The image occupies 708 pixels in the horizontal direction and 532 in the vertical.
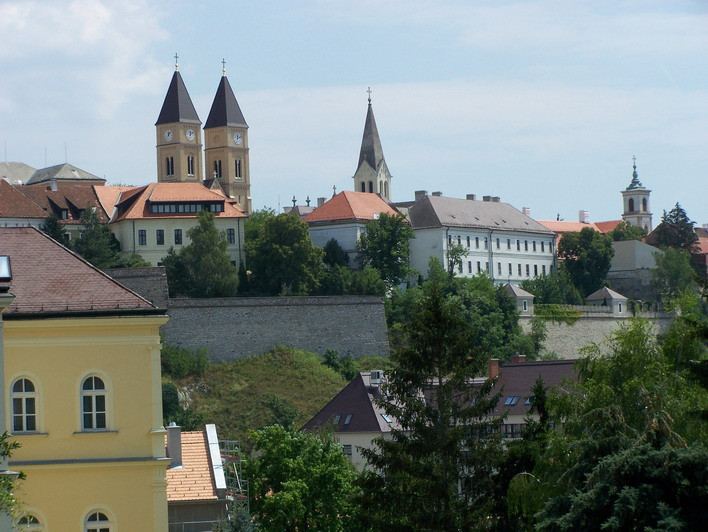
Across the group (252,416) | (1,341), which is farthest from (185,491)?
(252,416)

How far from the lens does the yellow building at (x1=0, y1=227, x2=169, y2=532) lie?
981 inches

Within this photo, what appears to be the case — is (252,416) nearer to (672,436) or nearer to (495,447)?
(495,447)

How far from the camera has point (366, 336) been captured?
87125 mm

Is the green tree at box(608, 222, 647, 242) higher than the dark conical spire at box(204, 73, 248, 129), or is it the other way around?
the dark conical spire at box(204, 73, 248, 129)

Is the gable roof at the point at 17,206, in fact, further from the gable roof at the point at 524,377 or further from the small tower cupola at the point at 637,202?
the small tower cupola at the point at 637,202

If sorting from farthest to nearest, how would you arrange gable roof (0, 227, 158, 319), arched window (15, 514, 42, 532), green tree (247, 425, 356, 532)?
green tree (247, 425, 356, 532) → gable roof (0, 227, 158, 319) → arched window (15, 514, 42, 532)

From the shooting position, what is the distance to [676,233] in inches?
4963

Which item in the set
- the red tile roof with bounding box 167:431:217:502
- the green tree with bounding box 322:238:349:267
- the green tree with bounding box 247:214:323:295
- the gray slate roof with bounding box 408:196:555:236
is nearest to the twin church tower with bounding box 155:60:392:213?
the gray slate roof with bounding box 408:196:555:236

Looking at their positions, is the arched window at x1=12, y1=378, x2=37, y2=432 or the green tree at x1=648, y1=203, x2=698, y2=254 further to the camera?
the green tree at x1=648, y1=203, x2=698, y2=254

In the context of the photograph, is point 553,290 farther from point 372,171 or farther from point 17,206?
point 17,206

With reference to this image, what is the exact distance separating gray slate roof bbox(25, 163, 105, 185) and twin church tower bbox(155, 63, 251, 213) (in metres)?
6.83

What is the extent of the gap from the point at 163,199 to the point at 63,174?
32.1 meters

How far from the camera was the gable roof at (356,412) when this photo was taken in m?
61.8

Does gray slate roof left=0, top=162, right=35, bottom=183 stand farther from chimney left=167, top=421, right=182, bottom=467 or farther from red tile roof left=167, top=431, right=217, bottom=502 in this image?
chimney left=167, top=421, right=182, bottom=467
